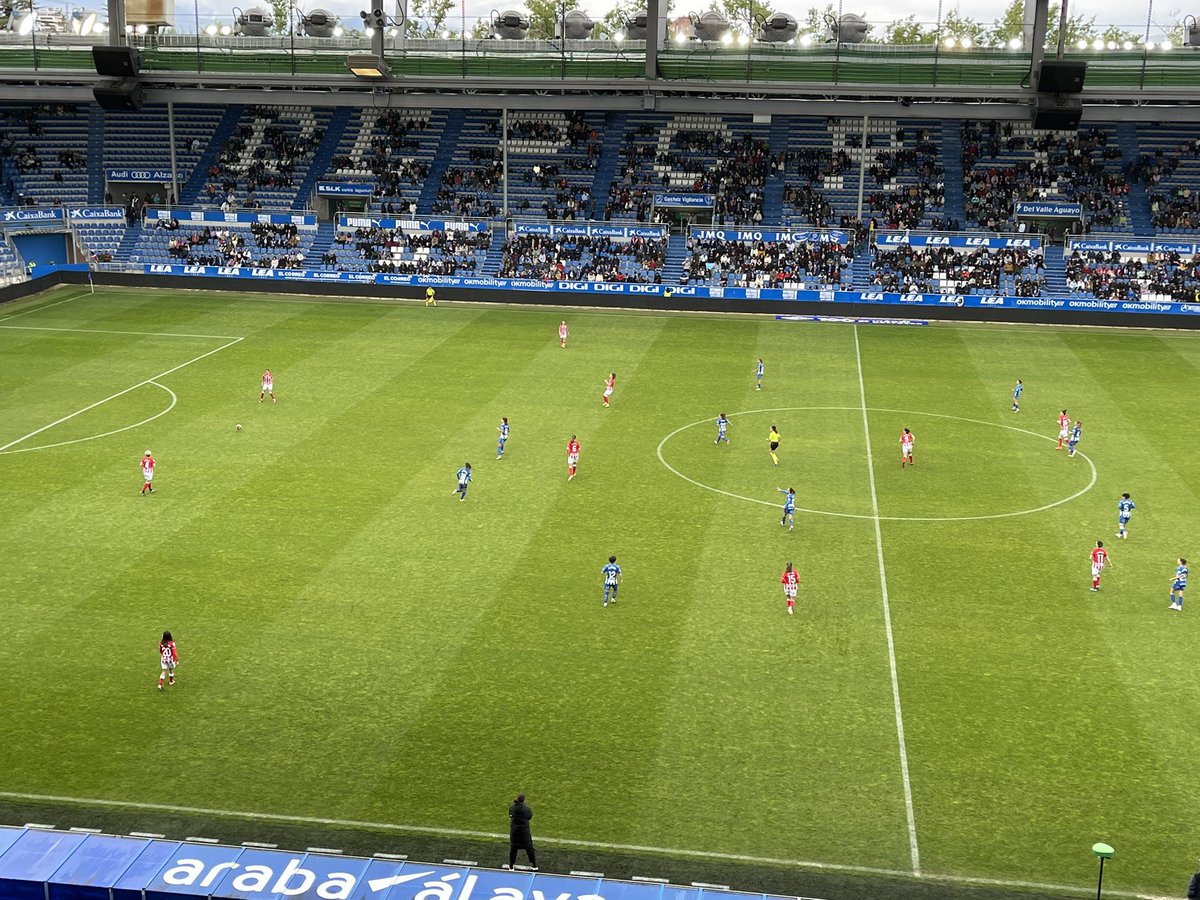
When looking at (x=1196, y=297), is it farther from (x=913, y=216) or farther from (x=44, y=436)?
(x=44, y=436)

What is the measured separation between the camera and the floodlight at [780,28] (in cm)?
7019

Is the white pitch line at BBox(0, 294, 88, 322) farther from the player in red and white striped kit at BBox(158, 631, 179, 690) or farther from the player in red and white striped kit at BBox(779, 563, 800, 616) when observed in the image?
the player in red and white striped kit at BBox(779, 563, 800, 616)

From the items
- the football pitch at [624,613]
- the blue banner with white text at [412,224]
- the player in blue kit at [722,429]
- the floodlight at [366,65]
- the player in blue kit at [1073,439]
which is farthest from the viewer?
the blue banner with white text at [412,224]

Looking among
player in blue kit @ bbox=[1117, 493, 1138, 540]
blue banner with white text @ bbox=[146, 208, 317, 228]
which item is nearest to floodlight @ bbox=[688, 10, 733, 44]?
blue banner with white text @ bbox=[146, 208, 317, 228]

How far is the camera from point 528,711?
22.5 meters

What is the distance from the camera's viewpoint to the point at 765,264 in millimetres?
66938

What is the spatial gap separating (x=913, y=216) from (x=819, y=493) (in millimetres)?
38543

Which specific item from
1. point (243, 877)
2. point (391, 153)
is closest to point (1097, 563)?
point (243, 877)

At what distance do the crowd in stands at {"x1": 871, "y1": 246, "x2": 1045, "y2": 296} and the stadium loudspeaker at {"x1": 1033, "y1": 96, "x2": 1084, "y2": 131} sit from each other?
704cm

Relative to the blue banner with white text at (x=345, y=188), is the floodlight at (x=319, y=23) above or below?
above

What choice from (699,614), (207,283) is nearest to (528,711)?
(699,614)

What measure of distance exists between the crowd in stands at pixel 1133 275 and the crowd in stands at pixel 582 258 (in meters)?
21.9

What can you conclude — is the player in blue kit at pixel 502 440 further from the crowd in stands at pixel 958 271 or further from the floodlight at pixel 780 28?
the floodlight at pixel 780 28

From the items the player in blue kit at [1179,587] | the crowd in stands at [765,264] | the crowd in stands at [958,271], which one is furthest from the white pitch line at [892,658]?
the crowd in stands at [765,264]
